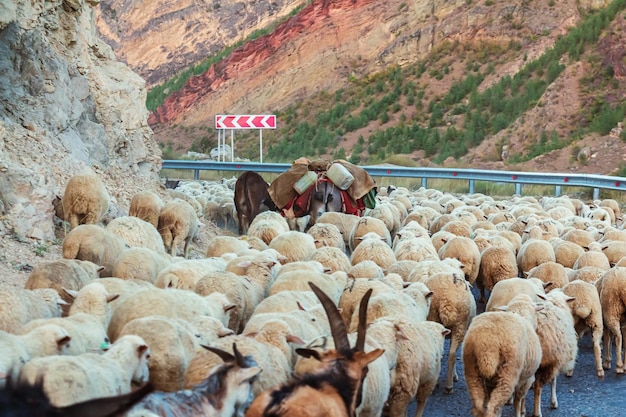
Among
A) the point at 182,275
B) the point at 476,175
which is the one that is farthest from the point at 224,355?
the point at 476,175

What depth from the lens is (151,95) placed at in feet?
205

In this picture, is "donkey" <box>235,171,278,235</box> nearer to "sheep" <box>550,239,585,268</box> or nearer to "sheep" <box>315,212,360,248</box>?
"sheep" <box>315,212,360,248</box>

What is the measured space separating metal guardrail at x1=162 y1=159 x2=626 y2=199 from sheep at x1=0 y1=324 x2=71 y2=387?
19702 mm

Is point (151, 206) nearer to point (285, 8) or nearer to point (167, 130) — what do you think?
point (167, 130)

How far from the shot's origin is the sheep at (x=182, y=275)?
921 cm

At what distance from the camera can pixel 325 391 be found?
5.06 meters

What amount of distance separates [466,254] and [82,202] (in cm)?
527

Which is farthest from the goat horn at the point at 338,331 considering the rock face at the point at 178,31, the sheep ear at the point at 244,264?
the rock face at the point at 178,31

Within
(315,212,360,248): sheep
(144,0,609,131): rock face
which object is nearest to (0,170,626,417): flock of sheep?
(315,212,360,248): sheep

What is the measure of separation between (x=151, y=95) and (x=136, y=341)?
5792 cm

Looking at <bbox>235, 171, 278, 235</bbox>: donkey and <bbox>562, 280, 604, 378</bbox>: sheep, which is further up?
<bbox>235, 171, 278, 235</bbox>: donkey

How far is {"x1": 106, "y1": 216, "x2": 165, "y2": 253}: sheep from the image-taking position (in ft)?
39.0

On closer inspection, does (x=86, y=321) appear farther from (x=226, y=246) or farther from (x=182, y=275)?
(x=226, y=246)

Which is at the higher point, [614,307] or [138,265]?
[138,265]
